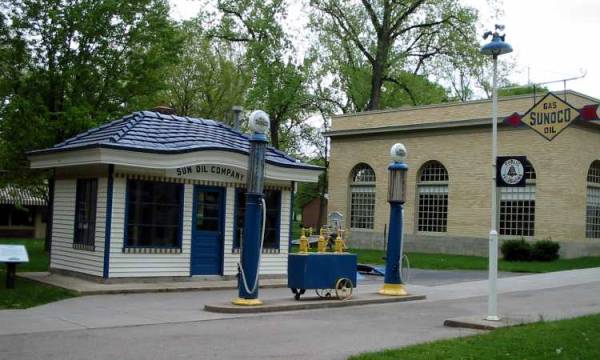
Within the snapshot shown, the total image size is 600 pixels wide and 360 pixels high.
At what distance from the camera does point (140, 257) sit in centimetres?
1716

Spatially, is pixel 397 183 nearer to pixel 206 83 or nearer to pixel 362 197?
pixel 362 197

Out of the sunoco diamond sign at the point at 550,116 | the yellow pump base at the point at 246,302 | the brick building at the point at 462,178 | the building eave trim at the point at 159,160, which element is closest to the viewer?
the sunoco diamond sign at the point at 550,116

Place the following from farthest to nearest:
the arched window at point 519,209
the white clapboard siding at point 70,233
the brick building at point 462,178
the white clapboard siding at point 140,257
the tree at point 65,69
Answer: the arched window at point 519,209 < the brick building at point 462,178 < the tree at point 65,69 < the white clapboard siding at point 70,233 < the white clapboard siding at point 140,257

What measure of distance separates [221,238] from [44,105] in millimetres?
11185

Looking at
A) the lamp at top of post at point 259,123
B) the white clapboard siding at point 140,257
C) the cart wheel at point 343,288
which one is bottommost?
the cart wheel at point 343,288

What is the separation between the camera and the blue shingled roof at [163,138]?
17.1 meters

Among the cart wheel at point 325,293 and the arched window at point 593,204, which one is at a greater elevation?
the arched window at point 593,204

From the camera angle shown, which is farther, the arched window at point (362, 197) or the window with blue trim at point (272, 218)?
the arched window at point (362, 197)

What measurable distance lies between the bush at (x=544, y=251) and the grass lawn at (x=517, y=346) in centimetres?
1808

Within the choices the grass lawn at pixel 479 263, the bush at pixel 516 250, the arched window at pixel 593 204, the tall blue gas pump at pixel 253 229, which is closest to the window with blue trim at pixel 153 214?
the tall blue gas pump at pixel 253 229

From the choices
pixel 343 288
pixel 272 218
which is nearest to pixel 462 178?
pixel 272 218

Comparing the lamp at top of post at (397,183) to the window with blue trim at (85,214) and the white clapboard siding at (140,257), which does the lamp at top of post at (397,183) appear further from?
Result: the window with blue trim at (85,214)

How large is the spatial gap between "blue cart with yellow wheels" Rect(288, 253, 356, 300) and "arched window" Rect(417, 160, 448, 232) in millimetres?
19814

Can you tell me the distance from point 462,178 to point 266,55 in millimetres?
17931
